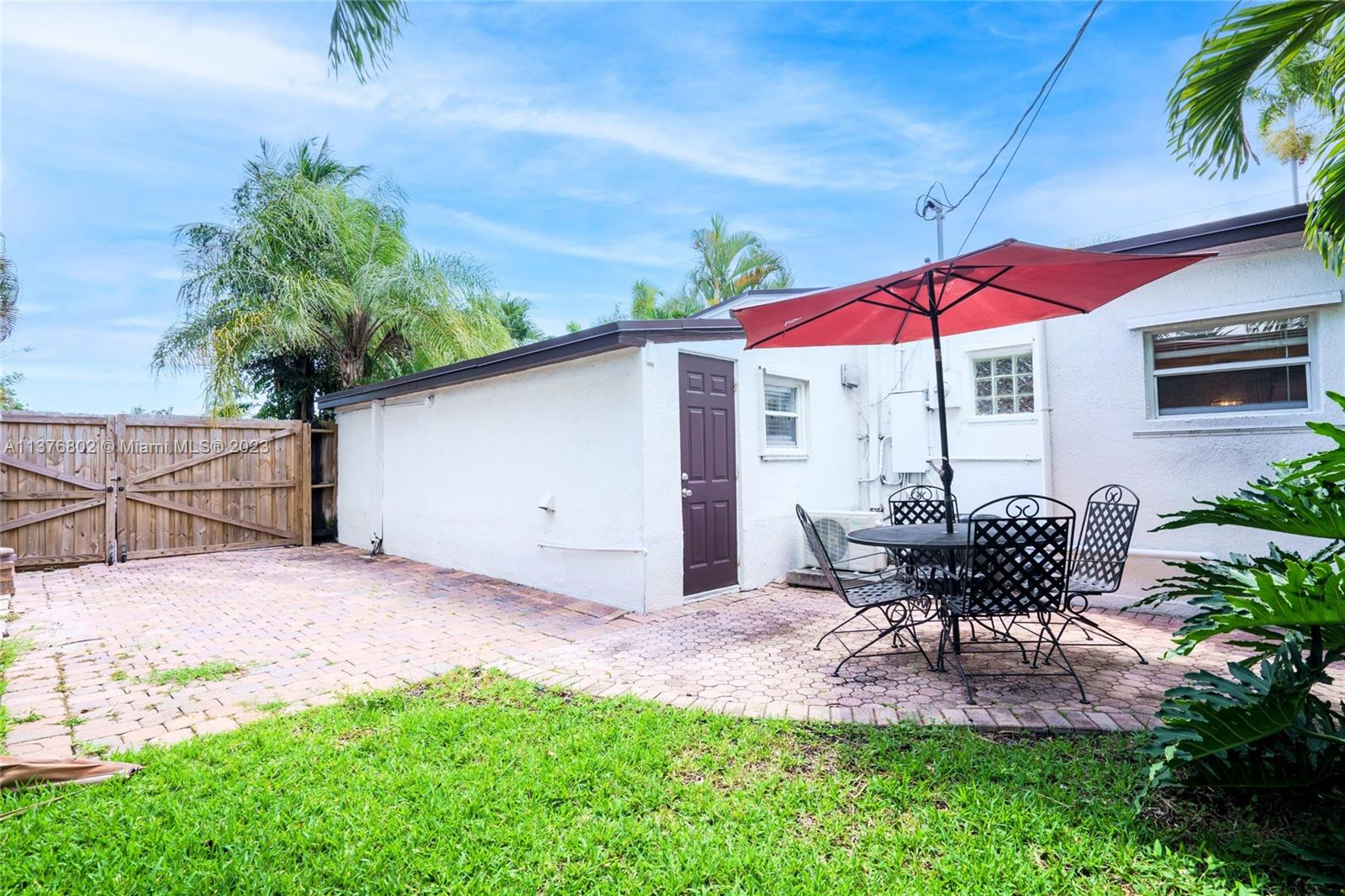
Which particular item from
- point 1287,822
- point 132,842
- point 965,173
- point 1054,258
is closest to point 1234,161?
point 1054,258

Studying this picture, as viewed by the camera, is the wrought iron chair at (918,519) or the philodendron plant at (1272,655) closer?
the philodendron plant at (1272,655)

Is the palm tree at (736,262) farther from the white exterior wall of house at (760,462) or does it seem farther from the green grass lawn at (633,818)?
the green grass lawn at (633,818)

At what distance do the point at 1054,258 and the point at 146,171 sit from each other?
13757 mm

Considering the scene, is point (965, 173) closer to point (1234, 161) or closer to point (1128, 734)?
point (1234, 161)

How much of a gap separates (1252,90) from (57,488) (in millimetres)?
13746

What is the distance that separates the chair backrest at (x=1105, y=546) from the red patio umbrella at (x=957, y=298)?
1139mm

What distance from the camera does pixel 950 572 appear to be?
4.03 m

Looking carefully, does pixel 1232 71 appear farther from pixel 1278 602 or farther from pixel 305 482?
pixel 305 482

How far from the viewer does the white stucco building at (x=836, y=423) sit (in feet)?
17.3

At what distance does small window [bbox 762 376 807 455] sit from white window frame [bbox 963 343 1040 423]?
1.88 meters

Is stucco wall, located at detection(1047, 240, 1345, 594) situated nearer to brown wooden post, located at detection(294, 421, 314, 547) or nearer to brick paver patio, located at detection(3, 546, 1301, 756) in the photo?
brick paver patio, located at detection(3, 546, 1301, 756)

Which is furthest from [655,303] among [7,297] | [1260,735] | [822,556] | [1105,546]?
[1260,735]

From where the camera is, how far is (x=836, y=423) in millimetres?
8180

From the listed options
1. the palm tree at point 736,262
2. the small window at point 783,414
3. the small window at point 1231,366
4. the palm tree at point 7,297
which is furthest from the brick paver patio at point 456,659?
the palm tree at point 736,262
